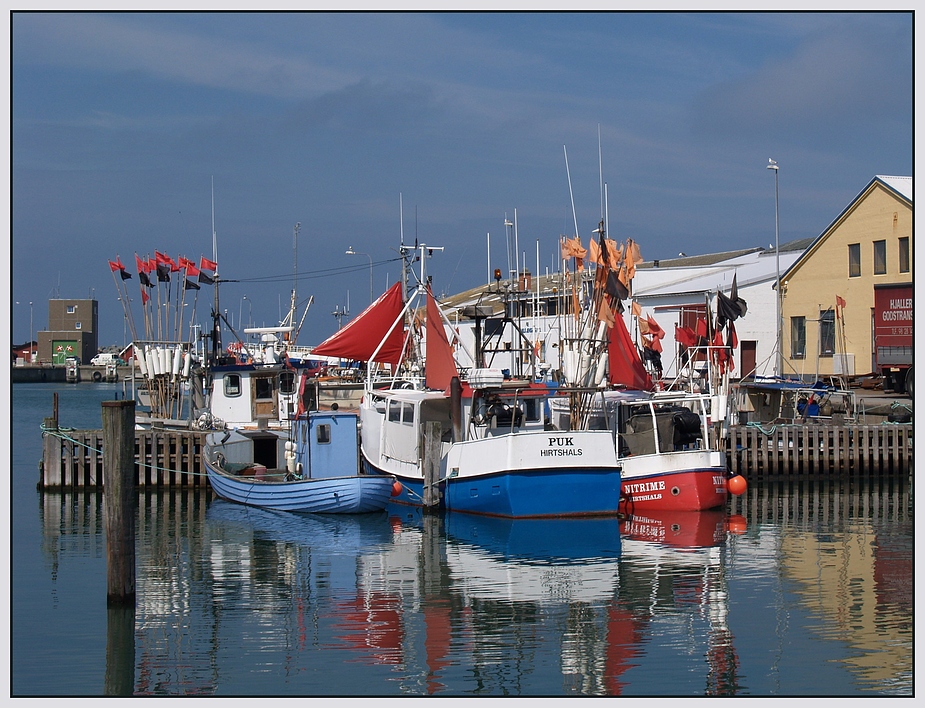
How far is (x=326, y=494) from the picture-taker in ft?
92.3

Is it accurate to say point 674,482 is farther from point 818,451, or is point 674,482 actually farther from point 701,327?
point 701,327

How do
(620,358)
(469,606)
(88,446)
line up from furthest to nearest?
(88,446) → (620,358) → (469,606)

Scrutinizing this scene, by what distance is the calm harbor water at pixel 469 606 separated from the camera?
14.4 m

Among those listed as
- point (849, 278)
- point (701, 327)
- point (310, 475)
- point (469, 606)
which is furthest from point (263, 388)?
point (849, 278)

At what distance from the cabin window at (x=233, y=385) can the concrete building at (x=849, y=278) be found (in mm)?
24973

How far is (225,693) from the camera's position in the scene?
45.3ft

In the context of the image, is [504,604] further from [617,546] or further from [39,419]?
[39,419]

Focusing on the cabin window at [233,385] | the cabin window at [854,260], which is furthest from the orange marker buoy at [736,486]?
the cabin window at [854,260]

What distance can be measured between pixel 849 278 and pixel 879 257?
182cm

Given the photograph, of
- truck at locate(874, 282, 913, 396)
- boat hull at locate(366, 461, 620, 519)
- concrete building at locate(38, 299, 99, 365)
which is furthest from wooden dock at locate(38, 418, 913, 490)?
concrete building at locate(38, 299, 99, 365)

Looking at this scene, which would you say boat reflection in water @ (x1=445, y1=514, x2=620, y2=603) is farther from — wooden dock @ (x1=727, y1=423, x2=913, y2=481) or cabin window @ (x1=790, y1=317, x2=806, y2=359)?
cabin window @ (x1=790, y1=317, x2=806, y2=359)

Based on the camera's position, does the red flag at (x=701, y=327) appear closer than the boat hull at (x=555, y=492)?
No

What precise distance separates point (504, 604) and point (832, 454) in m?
20.5

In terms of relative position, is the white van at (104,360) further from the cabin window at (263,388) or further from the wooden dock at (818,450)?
the wooden dock at (818,450)
